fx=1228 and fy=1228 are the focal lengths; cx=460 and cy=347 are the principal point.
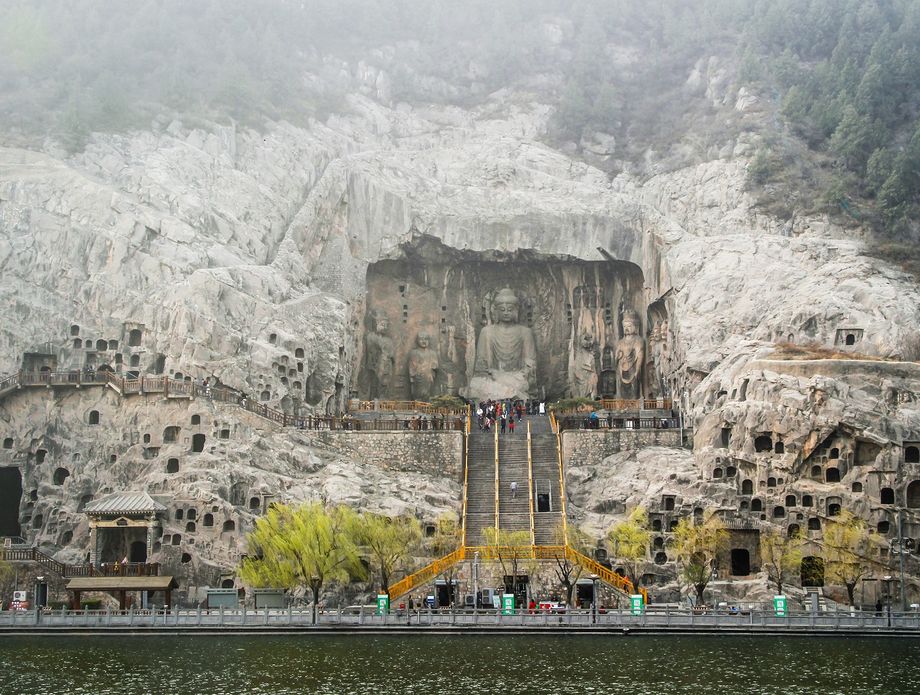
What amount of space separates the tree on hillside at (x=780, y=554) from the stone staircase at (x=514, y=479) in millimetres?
10467

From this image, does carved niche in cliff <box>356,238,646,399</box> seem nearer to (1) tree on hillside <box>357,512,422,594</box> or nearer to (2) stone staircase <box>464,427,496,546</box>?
(2) stone staircase <box>464,427,496,546</box>

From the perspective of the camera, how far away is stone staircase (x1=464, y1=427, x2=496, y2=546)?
55.5 metres

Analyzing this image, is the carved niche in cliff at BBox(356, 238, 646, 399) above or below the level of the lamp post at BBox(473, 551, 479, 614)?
above

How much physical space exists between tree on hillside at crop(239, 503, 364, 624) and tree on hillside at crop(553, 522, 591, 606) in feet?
28.4

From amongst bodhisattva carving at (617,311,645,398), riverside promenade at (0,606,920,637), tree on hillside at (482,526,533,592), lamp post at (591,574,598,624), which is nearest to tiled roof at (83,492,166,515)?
riverside promenade at (0,606,920,637)

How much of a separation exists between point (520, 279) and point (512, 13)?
28.2 meters

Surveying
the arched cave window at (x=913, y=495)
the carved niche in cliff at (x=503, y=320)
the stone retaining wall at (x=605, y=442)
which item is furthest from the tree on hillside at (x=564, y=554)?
the carved niche in cliff at (x=503, y=320)

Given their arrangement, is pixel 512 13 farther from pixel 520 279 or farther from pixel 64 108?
pixel 64 108

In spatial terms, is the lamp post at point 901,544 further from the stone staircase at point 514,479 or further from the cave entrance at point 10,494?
the cave entrance at point 10,494

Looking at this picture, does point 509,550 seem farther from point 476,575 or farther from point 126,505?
point 126,505

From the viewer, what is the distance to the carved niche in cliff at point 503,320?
73562 mm

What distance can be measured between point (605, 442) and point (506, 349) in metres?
15.7

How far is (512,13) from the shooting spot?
310 ft

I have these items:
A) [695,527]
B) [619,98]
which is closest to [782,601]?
[695,527]
